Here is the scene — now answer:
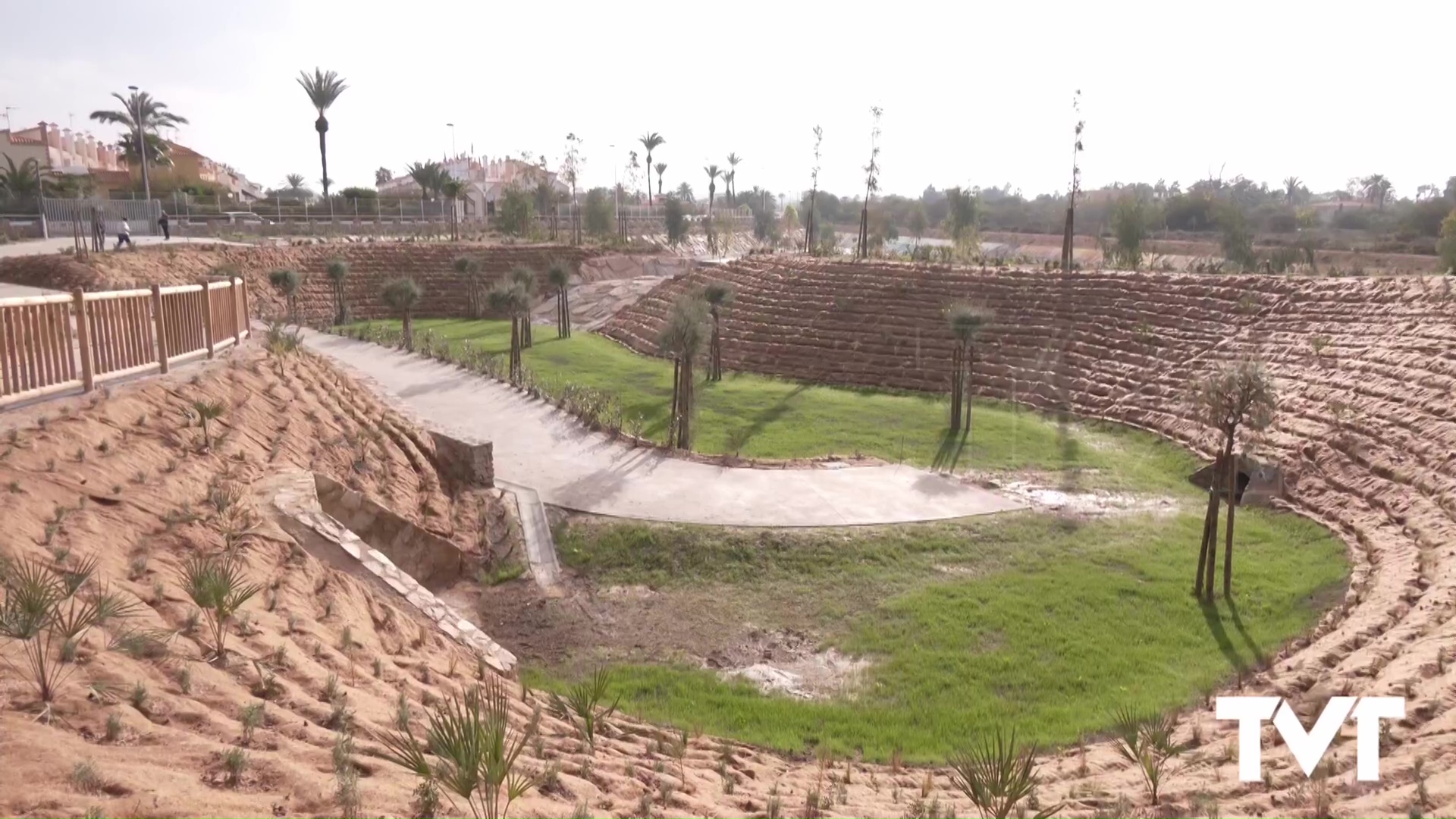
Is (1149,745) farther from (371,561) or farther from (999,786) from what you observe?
(371,561)

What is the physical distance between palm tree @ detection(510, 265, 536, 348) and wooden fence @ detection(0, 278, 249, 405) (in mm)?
10852

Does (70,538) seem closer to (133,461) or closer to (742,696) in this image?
(133,461)

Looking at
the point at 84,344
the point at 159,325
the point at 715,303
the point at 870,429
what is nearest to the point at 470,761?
the point at 84,344

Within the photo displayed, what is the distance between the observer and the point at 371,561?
7641mm

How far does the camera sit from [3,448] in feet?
20.8

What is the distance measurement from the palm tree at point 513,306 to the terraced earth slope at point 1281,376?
4578 millimetres

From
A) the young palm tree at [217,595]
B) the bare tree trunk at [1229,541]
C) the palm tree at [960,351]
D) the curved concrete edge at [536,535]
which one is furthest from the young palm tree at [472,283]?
the young palm tree at [217,595]

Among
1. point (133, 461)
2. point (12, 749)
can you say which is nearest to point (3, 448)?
point (133, 461)

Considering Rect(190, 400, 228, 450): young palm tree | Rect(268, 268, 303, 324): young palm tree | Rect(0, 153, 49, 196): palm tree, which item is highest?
Rect(0, 153, 49, 196): palm tree

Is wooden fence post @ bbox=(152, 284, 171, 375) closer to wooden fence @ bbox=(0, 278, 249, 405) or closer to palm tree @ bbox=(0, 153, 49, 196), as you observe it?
wooden fence @ bbox=(0, 278, 249, 405)

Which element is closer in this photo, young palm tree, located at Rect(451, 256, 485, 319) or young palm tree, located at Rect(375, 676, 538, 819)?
young palm tree, located at Rect(375, 676, 538, 819)

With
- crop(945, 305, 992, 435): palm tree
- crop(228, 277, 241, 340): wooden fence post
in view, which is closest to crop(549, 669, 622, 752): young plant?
crop(228, 277, 241, 340): wooden fence post

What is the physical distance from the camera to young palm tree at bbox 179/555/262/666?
16.8ft

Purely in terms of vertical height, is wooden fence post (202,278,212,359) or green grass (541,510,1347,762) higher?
wooden fence post (202,278,212,359)
